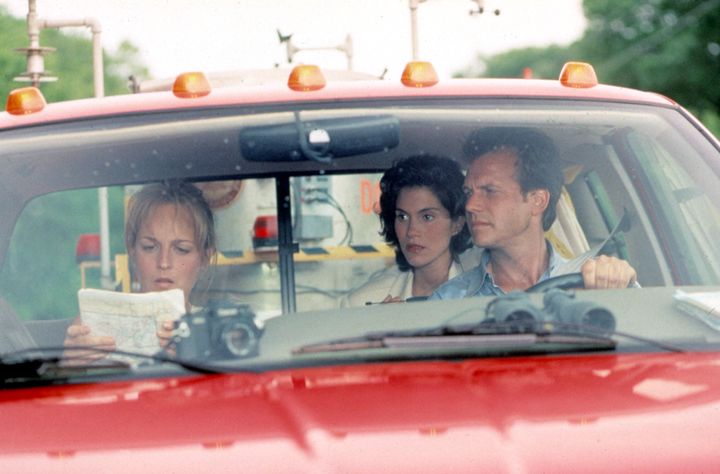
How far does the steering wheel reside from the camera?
3.27 metres

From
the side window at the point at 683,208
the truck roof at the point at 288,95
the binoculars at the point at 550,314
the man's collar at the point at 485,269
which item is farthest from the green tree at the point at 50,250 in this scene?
the side window at the point at 683,208

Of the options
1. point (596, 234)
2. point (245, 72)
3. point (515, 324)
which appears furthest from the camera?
point (245, 72)

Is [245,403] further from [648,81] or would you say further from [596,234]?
[648,81]

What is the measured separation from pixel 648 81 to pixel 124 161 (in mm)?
53053

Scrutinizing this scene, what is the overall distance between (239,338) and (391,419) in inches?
24.6

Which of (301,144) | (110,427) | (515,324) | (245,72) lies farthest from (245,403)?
(245,72)

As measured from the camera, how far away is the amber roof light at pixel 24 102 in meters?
3.44

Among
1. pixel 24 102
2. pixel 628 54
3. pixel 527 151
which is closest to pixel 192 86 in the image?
pixel 24 102

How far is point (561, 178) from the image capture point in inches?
156

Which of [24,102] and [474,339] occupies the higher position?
[24,102]

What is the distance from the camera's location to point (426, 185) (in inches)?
154

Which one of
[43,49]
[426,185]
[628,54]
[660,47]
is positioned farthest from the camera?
[628,54]

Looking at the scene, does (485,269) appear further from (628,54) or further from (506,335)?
(628,54)

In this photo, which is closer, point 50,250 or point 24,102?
point 24,102
